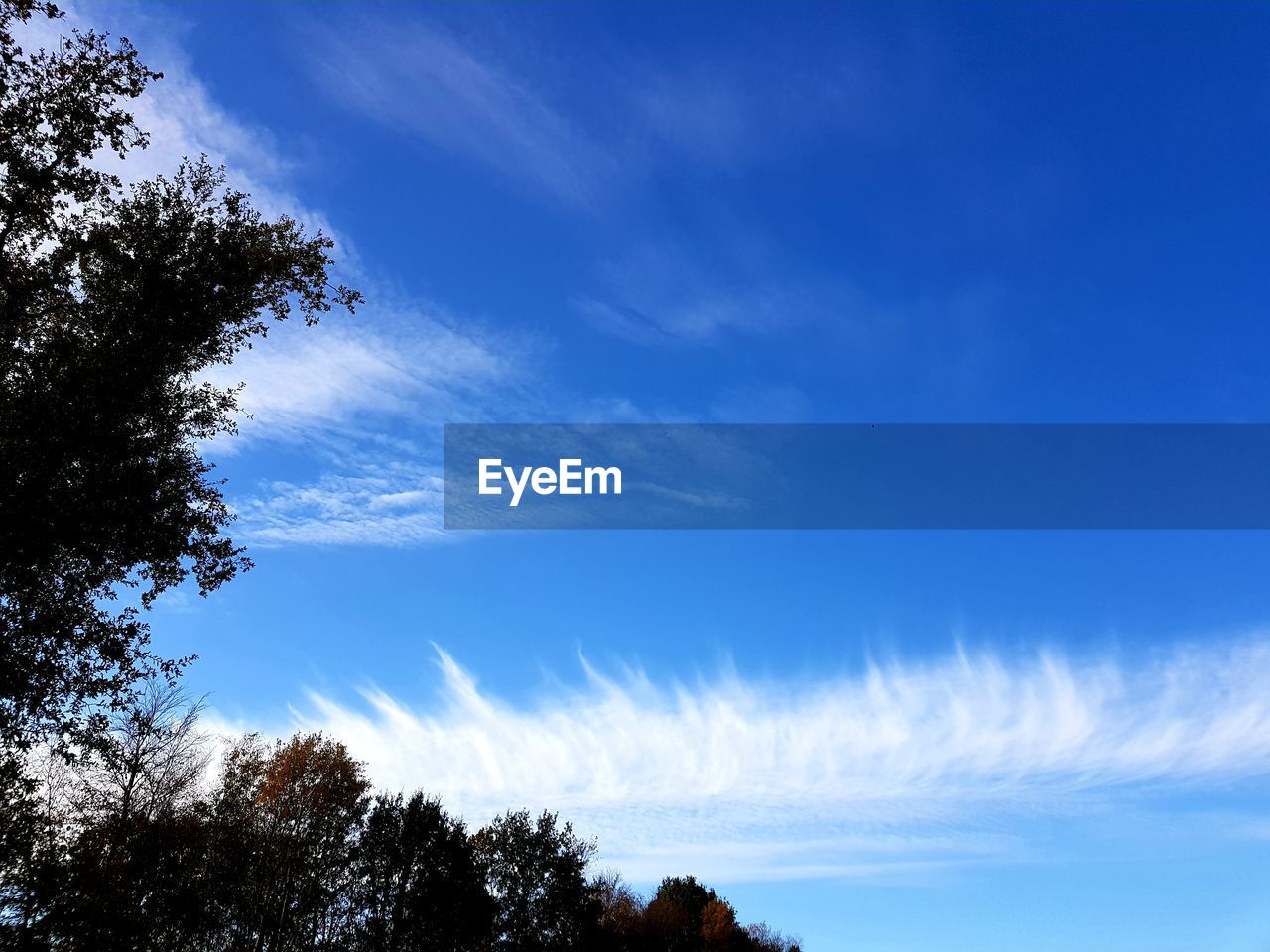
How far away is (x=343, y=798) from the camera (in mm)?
44625

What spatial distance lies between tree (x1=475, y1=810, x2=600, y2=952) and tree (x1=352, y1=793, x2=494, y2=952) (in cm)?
296

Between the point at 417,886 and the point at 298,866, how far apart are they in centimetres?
622

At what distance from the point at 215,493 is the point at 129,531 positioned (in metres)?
2.12

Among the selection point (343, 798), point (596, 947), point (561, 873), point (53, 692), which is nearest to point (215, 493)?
point (53, 692)

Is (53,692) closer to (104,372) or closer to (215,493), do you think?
(215,493)

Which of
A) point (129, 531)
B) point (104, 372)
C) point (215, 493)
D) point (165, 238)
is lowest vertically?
point (129, 531)

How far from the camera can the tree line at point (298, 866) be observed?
113ft

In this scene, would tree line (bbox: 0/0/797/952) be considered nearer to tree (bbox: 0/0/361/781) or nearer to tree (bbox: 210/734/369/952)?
tree (bbox: 0/0/361/781)

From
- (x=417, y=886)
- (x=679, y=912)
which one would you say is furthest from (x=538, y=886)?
(x=679, y=912)

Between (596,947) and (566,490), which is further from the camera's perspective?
(596,947)

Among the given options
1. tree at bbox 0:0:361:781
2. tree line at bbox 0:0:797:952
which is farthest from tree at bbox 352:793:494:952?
tree at bbox 0:0:361:781

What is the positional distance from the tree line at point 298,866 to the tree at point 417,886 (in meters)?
0.08

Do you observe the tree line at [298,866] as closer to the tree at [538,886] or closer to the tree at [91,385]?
the tree at [538,886]

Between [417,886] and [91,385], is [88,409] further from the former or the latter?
[417,886]
